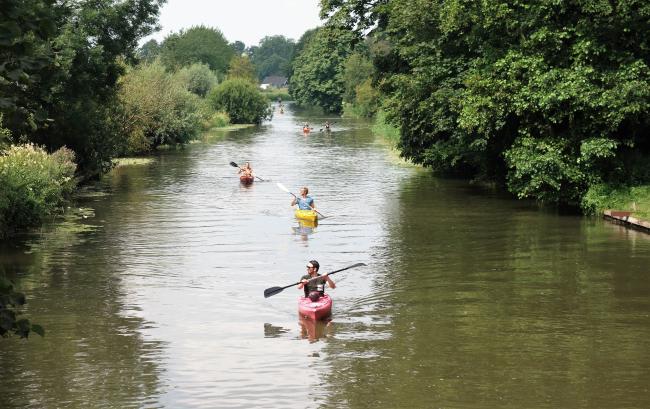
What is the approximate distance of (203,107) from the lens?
267 feet

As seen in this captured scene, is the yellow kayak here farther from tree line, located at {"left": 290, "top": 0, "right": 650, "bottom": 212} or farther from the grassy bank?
the grassy bank

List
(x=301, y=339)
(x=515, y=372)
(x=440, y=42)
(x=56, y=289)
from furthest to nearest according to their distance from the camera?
(x=440, y=42) < (x=56, y=289) < (x=301, y=339) < (x=515, y=372)

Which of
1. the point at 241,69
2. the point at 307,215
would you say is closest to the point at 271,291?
the point at 307,215

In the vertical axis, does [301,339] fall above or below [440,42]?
below

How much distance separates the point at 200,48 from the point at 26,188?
135m

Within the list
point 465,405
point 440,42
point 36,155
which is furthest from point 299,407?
point 440,42

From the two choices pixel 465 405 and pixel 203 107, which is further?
pixel 203 107

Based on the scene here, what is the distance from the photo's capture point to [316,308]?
1805 cm

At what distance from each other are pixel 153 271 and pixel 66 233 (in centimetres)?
632

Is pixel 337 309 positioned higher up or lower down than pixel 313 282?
lower down

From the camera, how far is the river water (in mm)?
14211

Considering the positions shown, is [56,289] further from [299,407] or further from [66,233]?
[299,407]

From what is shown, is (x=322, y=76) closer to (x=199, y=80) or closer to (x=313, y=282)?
(x=199, y=80)

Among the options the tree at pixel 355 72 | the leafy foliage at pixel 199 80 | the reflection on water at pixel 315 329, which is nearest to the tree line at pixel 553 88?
the reflection on water at pixel 315 329
